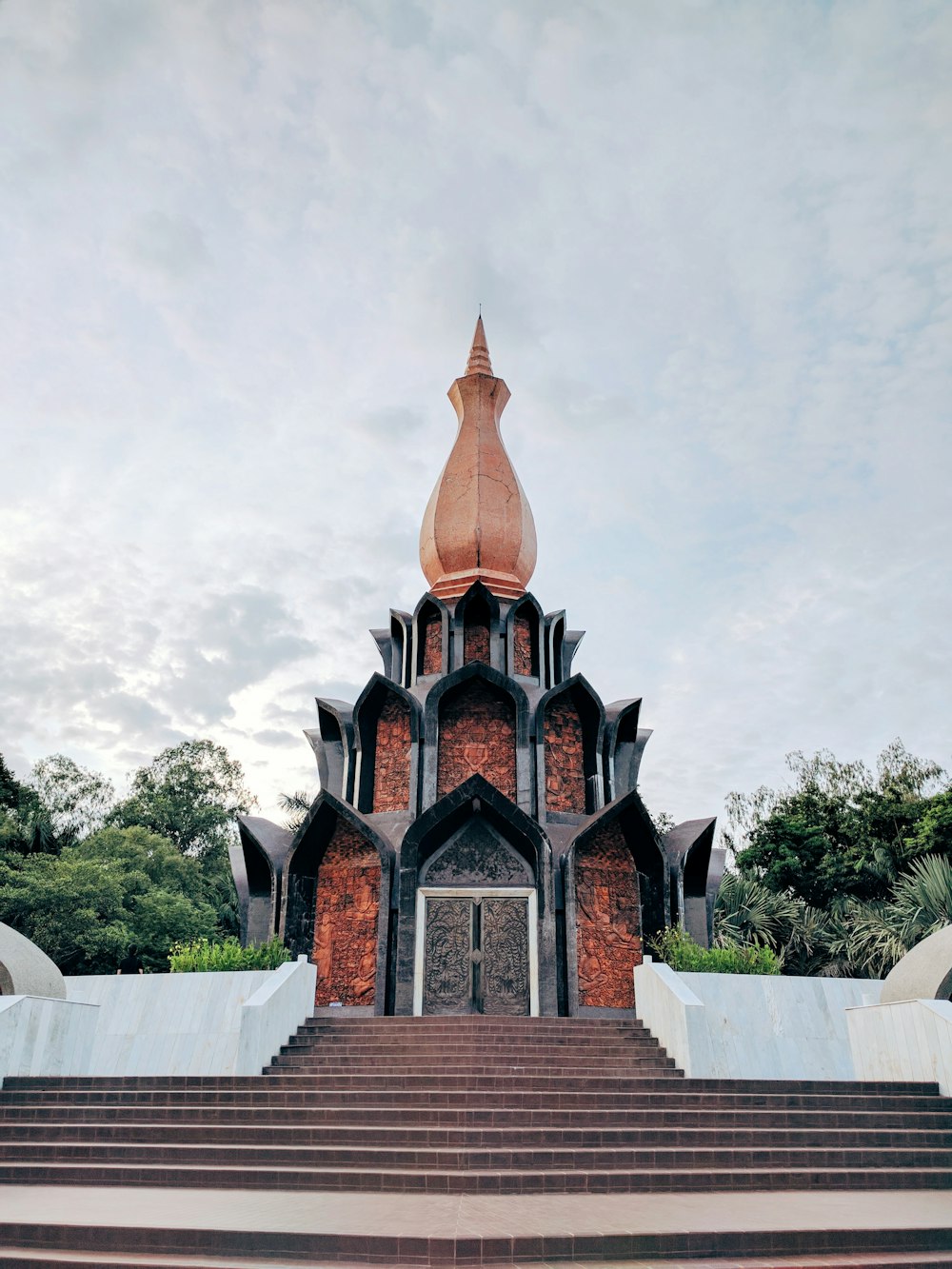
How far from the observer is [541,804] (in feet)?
51.1

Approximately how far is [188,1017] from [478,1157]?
5488mm

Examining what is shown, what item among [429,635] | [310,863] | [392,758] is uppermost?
[429,635]

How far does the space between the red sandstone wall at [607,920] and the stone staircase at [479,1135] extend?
3.43 meters

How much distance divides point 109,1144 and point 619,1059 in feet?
17.1

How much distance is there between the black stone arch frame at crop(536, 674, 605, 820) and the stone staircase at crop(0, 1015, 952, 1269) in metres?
5.86

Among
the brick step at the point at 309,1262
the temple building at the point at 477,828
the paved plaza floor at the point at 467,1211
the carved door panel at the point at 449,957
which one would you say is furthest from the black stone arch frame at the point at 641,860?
the brick step at the point at 309,1262

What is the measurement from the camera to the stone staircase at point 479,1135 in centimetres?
644

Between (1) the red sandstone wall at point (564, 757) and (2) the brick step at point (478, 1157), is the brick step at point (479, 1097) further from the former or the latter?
(1) the red sandstone wall at point (564, 757)

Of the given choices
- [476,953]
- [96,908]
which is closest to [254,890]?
[476,953]

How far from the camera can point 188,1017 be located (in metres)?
11.2

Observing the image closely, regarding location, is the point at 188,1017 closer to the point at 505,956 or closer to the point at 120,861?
the point at 505,956

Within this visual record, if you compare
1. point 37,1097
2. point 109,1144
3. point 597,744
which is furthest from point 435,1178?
point 597,744

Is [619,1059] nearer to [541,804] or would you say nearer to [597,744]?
[541,804]

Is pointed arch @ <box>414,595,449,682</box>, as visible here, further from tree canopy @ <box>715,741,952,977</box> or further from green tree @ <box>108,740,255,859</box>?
green tree @ <box>108,740,255,859</box>
